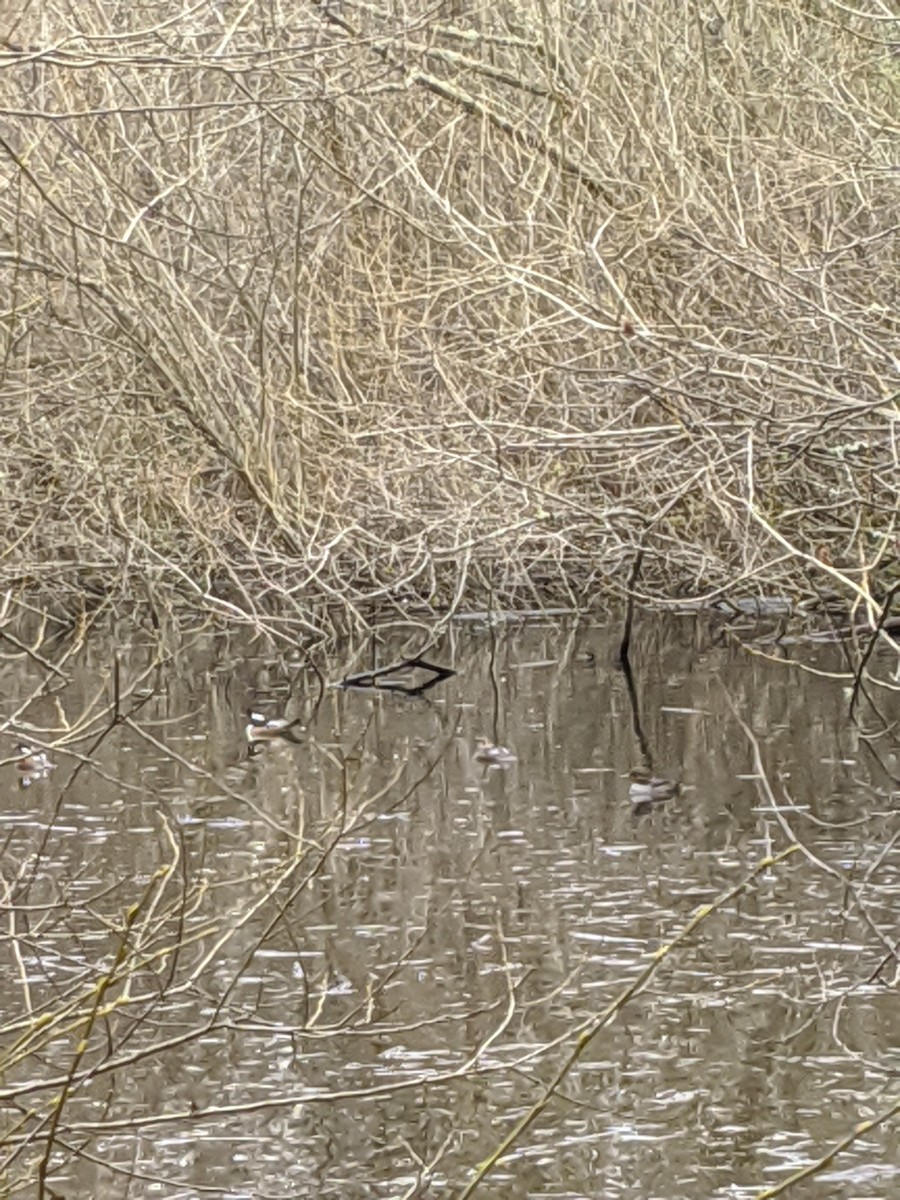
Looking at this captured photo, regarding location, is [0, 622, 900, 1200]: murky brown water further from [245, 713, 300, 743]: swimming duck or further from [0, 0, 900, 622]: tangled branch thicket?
[0, 0, 900, 622]: tangled branch thicket

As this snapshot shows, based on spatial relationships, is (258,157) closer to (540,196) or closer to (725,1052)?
(540,196)

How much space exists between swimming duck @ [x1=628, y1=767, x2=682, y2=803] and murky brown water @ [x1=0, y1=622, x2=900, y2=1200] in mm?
88

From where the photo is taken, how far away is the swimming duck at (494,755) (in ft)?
32.1

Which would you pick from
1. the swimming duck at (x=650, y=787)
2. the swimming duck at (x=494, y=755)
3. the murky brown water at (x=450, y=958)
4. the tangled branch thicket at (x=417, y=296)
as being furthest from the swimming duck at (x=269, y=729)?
the swimming duck at (x=650, y=787)

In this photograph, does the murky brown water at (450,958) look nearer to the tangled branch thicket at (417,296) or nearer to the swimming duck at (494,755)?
the swimming duck at (494,755)

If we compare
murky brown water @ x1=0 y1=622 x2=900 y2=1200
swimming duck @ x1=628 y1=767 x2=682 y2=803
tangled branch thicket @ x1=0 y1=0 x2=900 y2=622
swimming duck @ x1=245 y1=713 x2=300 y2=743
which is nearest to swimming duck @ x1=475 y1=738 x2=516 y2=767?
murky brown water @ x1=0 y1=622 x2=900 y2=1200

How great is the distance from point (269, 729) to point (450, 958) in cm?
415

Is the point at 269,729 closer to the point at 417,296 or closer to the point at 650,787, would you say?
the point at 650,787

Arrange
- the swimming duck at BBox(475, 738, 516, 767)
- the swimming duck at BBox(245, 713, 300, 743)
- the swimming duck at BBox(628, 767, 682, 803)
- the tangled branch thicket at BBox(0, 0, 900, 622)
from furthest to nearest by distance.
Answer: the tangled branch thicket at BBox(0, 0, 900, 622) < the swimming duck at BBox(245, 713, 300, 743) < the swimming duck at BBox(475, 738, 516, 767) < the swimming duck at BBox(628, 767, 682, 803)

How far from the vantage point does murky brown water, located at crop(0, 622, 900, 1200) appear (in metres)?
4.79

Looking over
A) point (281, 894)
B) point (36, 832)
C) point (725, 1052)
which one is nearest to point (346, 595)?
point (36, 832)

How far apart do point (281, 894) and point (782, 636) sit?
6.34m

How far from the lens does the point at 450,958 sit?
650 centimetres

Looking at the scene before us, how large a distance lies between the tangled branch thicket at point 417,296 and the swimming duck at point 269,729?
4.62 feet
